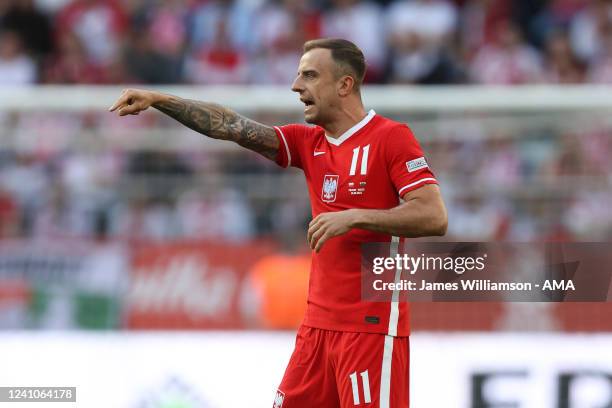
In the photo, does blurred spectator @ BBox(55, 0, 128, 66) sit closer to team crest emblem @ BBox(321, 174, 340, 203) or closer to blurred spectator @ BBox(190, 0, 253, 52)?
blurred spectator @ BBox(190, 0, 253, 52)

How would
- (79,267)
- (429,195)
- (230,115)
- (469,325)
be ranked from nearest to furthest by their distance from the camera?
(429,195)
(230,115)
(469,325)
(79,267)

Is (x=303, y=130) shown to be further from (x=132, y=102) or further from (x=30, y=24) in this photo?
(x=30, y=24)

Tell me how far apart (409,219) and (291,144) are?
97 centimetres

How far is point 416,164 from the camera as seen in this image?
5121 millimetres

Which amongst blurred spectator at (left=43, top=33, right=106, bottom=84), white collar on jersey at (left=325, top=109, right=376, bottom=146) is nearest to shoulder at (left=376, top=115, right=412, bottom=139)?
white collar on jersey at (left=325, top=109, right=376, bottom=146)

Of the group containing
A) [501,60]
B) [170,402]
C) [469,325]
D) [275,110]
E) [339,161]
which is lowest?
[170,402]

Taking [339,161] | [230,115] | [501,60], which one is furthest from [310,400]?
[501,60]

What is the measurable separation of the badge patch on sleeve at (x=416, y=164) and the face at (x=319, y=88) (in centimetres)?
52

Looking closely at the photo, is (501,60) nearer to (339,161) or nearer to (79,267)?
(79,267)

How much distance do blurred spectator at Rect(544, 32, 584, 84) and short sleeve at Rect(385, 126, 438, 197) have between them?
6.80m

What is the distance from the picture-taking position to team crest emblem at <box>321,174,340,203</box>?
536 centimetres

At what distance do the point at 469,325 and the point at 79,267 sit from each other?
3177 mm

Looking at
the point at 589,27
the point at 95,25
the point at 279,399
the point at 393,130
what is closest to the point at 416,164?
the point at 393,130

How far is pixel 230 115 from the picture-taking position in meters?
5.78
